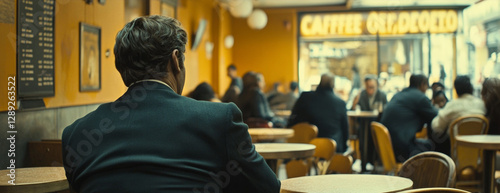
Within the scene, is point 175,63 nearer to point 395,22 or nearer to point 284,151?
point 284,151

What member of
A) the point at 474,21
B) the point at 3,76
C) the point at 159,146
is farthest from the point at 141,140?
the point at 474,21

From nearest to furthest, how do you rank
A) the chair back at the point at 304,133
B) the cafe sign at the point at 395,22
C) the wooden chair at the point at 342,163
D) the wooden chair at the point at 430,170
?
the wooden chair at the point at 430,170
the wooden chair at the point at 342,163
the chair back at the point at 304,133
the cafe sign at the point at 395,22

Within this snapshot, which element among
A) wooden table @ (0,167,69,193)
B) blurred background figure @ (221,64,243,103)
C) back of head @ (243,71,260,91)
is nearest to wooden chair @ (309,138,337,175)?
back of head @ (243,71,260,91)

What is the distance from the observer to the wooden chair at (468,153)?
4.87m

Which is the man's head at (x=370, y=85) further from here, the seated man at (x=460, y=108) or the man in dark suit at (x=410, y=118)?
the seated man at (x=460, y=108)

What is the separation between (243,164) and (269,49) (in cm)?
1091

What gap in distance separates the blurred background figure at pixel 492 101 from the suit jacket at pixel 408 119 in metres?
0.73

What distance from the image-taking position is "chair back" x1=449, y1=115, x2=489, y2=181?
16.0ft

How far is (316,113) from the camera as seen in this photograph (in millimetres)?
6090

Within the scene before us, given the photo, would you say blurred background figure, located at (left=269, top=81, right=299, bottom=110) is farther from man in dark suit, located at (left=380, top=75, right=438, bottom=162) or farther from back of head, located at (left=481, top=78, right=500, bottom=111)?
back of head, located at (left=481, top=78, right=500, bottom=111)

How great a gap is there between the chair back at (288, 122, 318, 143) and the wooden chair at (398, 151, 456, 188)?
262 cm

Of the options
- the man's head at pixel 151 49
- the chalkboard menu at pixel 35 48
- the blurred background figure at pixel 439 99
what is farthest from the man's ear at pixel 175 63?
the blurred background figure at pixel 439 99

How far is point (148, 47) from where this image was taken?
5.10 ft

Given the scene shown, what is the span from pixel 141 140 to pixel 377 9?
1077cm
